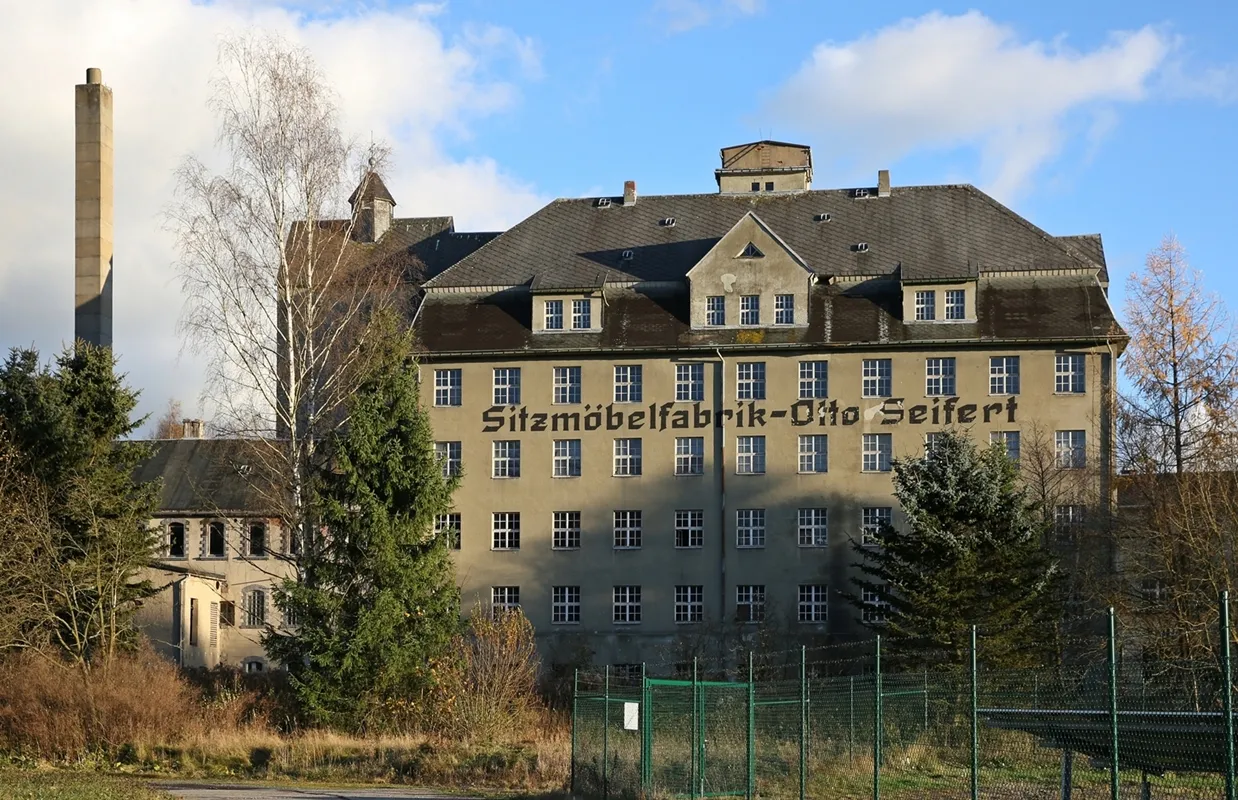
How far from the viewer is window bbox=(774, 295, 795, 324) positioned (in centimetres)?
5181

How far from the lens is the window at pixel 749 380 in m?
51.6

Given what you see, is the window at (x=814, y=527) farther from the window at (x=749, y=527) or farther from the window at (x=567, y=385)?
the window at (x=567, y=385)

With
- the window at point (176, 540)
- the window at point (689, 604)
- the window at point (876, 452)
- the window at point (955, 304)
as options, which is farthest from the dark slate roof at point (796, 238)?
the window at point (176, 540)

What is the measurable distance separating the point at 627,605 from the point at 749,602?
13.1 ft

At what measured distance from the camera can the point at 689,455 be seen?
170ft

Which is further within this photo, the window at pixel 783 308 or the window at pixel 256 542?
the window at pixel 256 542

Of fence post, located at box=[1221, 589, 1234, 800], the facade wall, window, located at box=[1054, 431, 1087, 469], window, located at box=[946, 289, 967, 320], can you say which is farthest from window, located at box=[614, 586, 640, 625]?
fence post, located at box=[1221, 589, 1234, 800]

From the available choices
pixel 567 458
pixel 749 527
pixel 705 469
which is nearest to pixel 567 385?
pixel 567 458

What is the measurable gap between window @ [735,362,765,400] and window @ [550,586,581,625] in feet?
27.5

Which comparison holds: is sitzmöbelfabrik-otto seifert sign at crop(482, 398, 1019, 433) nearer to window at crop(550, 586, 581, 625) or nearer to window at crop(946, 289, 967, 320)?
window at crop(946, 289, 967, 320)

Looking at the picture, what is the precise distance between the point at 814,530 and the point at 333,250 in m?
18.0

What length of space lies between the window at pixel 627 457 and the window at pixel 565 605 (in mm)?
4125

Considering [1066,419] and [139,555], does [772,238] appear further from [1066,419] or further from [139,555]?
[139,555]

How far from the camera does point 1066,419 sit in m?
49.6
